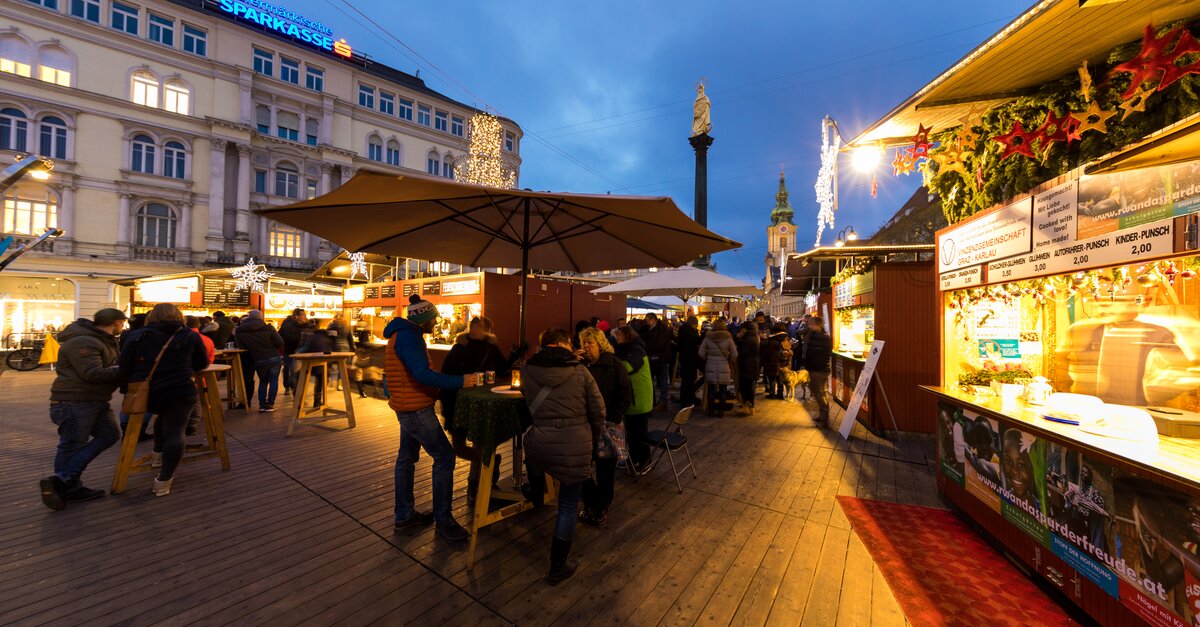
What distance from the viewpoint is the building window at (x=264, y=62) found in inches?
1057

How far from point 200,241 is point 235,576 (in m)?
29.5

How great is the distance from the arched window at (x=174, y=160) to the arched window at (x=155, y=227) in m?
1.89

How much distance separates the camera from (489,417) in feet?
9.75

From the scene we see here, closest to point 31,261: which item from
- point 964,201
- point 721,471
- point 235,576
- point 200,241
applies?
point 200,241

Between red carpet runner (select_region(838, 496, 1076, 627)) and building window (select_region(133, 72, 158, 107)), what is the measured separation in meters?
35.5

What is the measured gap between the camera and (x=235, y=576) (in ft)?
9.02

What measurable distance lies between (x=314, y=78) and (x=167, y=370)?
111 ft

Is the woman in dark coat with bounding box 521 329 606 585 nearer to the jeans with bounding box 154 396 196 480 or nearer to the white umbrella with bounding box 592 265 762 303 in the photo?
the jeans with bounding box 154 396 196 480

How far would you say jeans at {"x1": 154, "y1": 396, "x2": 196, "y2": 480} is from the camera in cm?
384

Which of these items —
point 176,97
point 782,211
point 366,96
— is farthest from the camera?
point 782,211

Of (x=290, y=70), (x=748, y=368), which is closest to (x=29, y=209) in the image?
(x=290, y=70)

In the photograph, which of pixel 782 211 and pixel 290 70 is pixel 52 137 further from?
pixel 782 211

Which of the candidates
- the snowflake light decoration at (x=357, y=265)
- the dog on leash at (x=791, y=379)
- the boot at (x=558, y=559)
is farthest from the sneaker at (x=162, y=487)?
the snowflake light decoration at (x=357, y=265)

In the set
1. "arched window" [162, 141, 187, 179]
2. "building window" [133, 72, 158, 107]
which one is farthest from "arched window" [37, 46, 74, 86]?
"arched window" [162, 141, 187, 179]
